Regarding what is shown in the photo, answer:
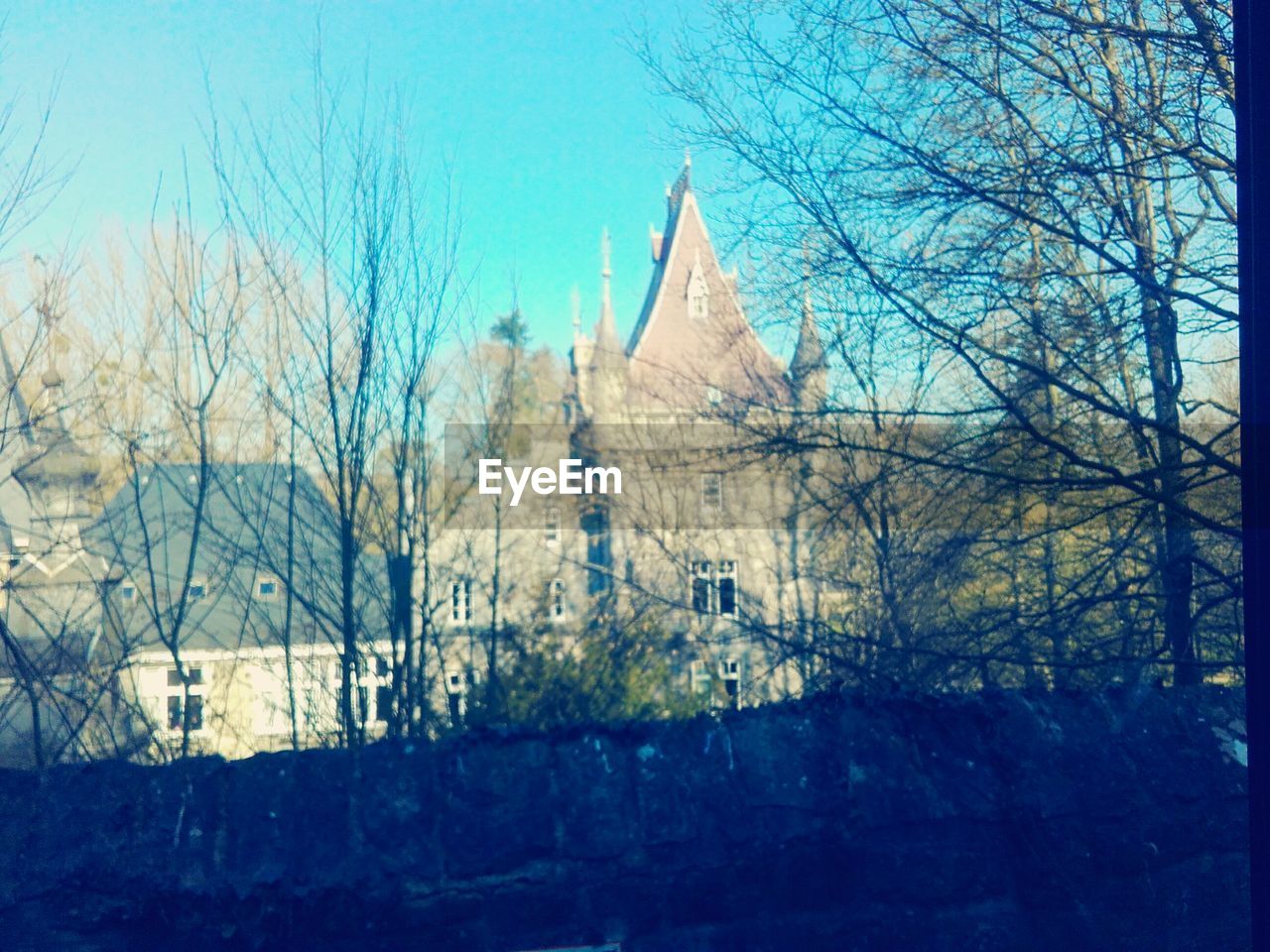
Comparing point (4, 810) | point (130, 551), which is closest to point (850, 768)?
point (4, 810)

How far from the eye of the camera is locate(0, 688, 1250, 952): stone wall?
6.82 ft

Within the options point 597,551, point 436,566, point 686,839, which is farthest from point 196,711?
point 686,839

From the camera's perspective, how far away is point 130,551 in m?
2.89

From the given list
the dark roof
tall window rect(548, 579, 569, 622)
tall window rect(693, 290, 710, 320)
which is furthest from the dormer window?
the dark roof

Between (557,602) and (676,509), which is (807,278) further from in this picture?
(557,602)

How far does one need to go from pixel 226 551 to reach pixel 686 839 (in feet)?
5.48

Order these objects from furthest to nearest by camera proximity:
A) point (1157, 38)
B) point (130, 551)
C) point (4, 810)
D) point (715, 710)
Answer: point (1157, 38), point (130, 551), point (715, 710), point (4, 810)

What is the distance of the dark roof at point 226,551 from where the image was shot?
2.88 metres

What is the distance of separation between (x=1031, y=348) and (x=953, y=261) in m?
0.40

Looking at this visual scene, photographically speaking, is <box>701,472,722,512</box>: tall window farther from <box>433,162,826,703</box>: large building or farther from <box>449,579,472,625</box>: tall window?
<box>449,579,472,625</box>: tall window

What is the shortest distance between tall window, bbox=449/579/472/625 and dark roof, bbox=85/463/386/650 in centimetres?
21

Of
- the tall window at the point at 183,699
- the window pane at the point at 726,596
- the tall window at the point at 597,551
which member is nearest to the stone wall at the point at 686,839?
→ the tall window at the point at 183,699

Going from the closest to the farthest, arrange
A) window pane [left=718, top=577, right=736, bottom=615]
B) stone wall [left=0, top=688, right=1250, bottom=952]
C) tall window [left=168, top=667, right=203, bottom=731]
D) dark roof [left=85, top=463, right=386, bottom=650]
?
stone wall [left=0, top=688, right=1250, bottom=952], tall window [left=168, top=667, right=203, bottom=731], dark roof [left=85, top=463, right=386, bottom=650], window pane [left=718, top=577, right=736, bottom=615]

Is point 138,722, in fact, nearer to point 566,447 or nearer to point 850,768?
point 566,447
